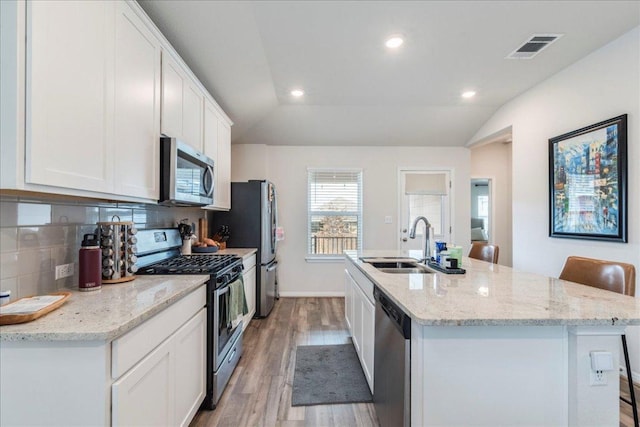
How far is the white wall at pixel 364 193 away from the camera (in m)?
4.95

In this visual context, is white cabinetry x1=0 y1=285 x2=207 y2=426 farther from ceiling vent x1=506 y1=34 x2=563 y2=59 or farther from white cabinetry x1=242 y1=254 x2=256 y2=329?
ceiling vent x1=506 y1=34 x2=563 y2=59

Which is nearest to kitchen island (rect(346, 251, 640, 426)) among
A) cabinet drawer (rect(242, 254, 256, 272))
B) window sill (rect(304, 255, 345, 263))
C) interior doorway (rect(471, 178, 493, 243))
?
cabinet drawer (rect(242, 254, 256, 272))

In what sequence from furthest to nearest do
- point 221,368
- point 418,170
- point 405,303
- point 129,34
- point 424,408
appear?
point 418,170
point 221,368
point 129,34
point 405,303
point 424,408

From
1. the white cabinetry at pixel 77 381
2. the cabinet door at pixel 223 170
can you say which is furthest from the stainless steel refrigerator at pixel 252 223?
the white cabinetry at pixel 77 381

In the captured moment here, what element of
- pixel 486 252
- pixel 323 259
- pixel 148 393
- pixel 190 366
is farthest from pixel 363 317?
pixel 323 259

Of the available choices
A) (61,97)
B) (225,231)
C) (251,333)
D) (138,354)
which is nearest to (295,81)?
(225,231)

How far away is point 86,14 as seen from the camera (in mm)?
1329

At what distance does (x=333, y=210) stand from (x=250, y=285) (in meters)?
2.04

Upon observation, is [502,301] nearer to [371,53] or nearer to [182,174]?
[182,174]

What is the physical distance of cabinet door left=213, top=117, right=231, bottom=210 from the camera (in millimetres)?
3287

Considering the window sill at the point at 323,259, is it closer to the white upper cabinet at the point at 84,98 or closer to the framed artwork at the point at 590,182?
the framed artwork at the point at 590,182

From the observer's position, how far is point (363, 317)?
228 centimetres

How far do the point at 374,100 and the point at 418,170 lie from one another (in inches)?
65.1

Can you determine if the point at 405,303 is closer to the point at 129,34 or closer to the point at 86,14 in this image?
the point at 86,14
